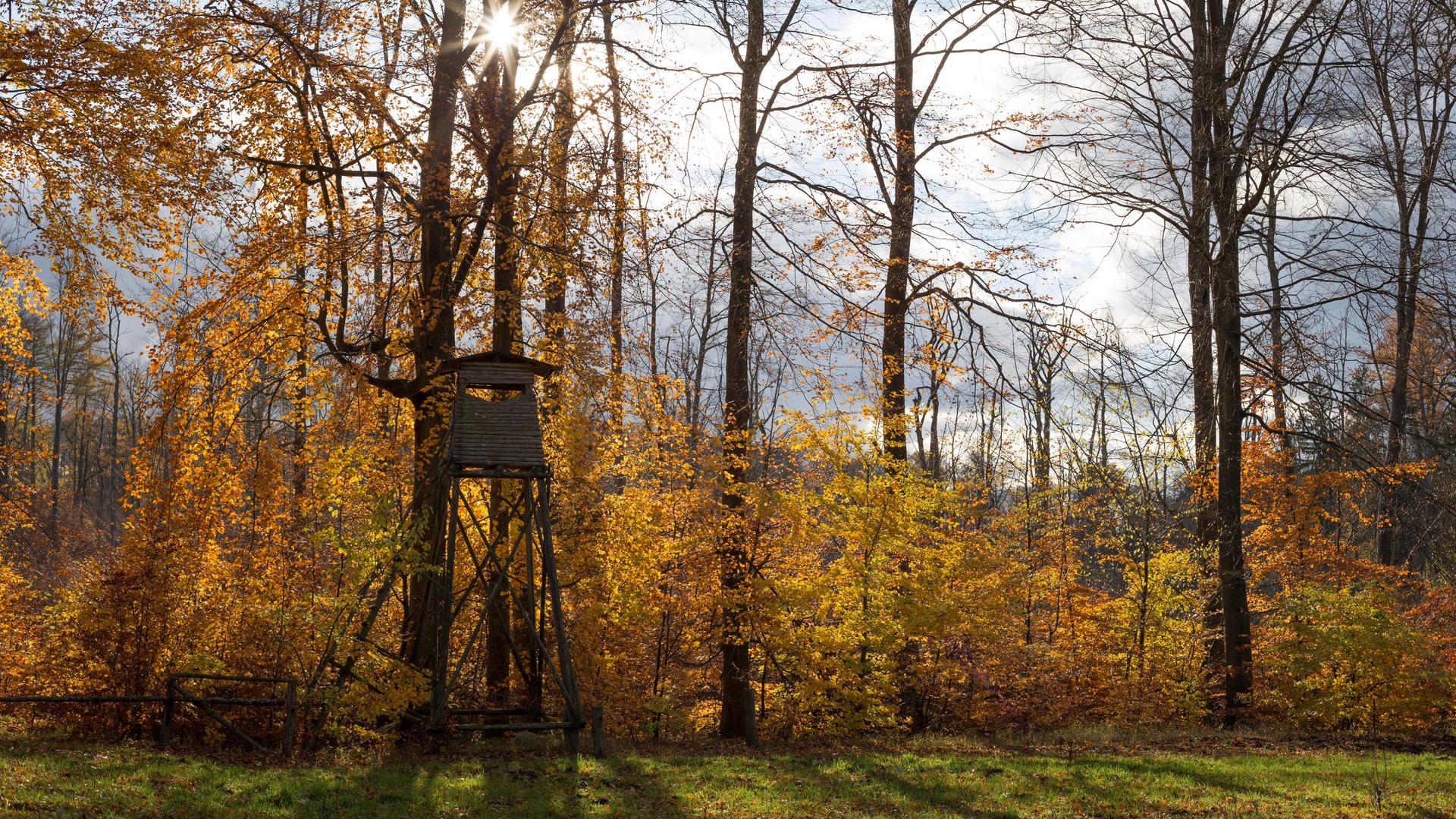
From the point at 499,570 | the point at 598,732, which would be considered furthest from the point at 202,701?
the point at 598,732

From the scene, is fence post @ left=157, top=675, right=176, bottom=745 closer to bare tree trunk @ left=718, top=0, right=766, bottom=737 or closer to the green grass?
the green grass

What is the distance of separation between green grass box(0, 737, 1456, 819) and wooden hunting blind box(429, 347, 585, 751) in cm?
102

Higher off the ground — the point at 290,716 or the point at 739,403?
the point at 739,403

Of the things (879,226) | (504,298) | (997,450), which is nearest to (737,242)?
(879,226)

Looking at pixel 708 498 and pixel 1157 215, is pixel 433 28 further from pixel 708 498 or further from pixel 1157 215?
pixel 1157 215

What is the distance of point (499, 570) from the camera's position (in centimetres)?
1192

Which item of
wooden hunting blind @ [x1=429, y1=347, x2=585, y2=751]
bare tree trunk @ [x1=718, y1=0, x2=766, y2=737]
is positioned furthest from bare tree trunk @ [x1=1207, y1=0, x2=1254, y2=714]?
wooden hunting blind @ [x1=429, y1=347, x2=585, y2=751]

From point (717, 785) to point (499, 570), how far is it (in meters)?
4.28

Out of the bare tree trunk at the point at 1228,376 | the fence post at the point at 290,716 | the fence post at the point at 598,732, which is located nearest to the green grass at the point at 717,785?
the fence post at the point at 598,732

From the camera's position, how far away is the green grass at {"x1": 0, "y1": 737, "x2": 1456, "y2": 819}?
7355 millimetres

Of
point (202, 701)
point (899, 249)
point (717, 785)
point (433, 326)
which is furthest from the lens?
point (899, 249)

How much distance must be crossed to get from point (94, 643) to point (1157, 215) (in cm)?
1363

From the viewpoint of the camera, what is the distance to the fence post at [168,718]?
1030cm

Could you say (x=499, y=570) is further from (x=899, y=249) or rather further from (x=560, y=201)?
(x=899, y=249)
